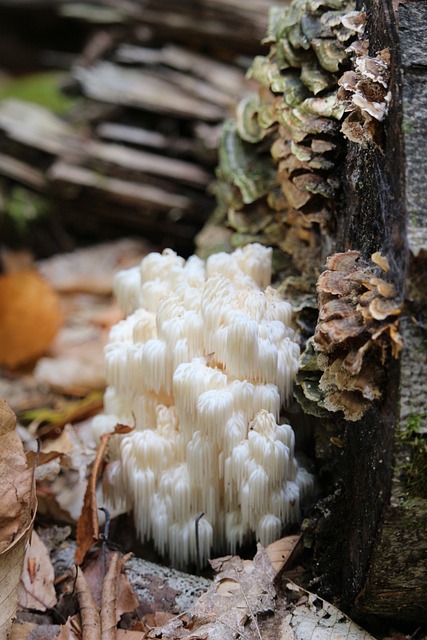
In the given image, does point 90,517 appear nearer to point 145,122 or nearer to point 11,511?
point 11,511

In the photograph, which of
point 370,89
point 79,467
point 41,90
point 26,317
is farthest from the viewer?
point 41,90

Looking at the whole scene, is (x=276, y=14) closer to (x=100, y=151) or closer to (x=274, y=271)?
(x=274, y=271)

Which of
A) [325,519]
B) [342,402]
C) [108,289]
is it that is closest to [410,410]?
[342,402]

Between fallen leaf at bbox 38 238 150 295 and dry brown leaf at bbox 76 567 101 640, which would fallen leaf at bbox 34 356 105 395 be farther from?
dry brown leaf at bbox 76 567 101 640

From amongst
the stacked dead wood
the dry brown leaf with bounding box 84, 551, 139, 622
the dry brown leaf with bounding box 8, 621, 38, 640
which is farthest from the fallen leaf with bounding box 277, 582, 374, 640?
the stacked dead wood

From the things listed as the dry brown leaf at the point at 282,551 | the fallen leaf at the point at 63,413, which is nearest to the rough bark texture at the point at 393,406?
the dry brown leaf at the point at 282,551

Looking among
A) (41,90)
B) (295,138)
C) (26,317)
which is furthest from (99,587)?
(41,90)

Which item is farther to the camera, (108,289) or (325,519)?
(108,289)
